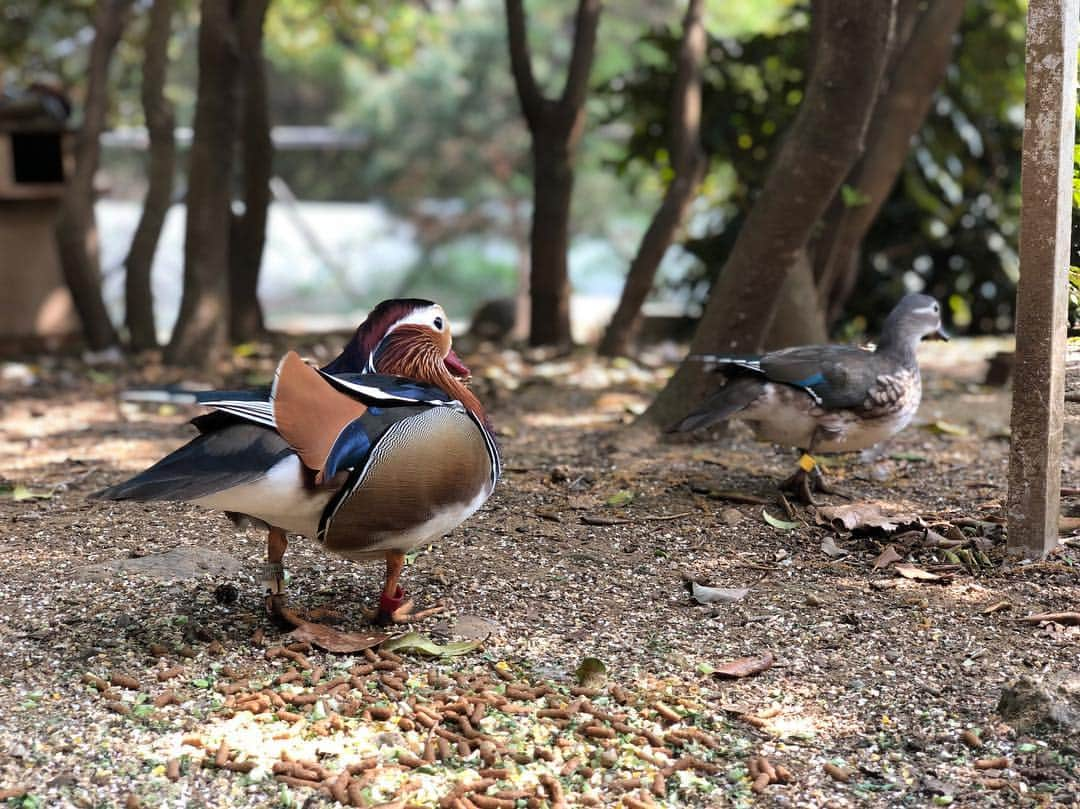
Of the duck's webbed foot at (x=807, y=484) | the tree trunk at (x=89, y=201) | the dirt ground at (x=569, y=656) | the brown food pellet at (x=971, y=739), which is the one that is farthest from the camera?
the tree trunk at (x=89, y=201)

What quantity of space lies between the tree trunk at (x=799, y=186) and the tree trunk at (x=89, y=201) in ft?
15.5

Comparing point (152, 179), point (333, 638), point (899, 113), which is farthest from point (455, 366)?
point (152, 179)

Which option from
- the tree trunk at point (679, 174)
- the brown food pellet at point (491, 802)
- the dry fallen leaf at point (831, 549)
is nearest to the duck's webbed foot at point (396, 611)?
the brown food pellet at point (491, 802)

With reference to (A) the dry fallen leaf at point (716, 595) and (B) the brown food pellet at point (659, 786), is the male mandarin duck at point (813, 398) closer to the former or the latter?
(A) the dry fallen leaf at point (716, 595)

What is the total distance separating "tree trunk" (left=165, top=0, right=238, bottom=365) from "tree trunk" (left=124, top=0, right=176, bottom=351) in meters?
0.75

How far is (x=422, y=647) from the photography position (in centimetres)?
342

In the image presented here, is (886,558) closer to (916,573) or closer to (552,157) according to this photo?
(916,573)

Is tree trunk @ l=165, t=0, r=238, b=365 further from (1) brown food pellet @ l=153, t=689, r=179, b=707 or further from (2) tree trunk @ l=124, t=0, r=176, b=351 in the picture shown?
(1) brown food pellet @ l=153, t=689, r=179, b=707

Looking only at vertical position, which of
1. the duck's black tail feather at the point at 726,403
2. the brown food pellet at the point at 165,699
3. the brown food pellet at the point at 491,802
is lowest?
the brown food pellet at the point at 491,802

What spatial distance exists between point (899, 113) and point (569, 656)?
16.7 ft

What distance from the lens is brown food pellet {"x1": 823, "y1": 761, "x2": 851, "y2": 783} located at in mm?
2906

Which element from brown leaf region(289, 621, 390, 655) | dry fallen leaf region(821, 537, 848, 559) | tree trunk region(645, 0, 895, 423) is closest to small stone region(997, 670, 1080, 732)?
dry fallen leaf region(821, 537, 848, 559)

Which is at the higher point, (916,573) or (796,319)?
(796,319)

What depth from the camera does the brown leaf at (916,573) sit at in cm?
400
